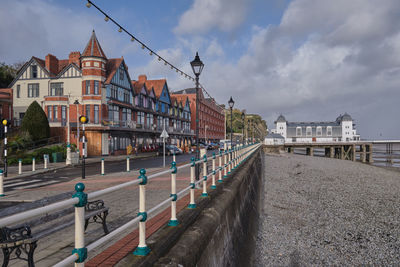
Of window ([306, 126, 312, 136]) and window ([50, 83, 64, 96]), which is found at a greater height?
window ([50, 83, 64, 96])

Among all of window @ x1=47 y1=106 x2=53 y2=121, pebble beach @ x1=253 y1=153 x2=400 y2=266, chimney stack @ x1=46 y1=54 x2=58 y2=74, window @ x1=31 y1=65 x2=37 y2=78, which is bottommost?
pebble beach @ x1=253 y1=153 x2=400 y2=266

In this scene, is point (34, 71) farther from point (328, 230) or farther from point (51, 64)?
point (328, 230)

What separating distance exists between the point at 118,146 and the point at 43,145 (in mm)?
9165

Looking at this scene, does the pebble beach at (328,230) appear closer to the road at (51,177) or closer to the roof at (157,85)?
the road at (51,177)

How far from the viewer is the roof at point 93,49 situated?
3303 centimetres

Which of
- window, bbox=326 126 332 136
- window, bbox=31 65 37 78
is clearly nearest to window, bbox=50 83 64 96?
window, bbox=31 65 37 78

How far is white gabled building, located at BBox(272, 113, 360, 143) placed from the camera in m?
110

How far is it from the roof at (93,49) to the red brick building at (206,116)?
1280 inches

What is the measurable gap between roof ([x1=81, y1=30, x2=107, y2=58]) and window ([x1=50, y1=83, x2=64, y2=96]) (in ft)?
17.7

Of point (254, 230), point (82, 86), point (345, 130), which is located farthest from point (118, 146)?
point (345, 130)

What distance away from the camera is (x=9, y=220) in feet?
4.79

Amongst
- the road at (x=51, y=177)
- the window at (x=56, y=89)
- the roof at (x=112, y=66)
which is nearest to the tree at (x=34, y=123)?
the window at (x=56, y=89)

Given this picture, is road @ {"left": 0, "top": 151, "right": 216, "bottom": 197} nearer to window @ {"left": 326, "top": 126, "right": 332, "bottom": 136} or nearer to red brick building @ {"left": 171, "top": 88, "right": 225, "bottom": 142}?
red brick building @ {"left": 171, "top": 88, "right": 225, "bottom": 142}

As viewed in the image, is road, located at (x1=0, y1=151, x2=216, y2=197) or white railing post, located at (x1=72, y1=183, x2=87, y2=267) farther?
road, located at (x1=0, y1=151, x2=216, y2=197)
